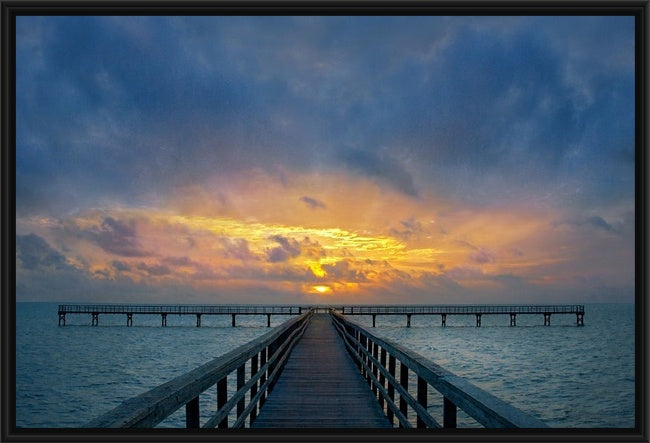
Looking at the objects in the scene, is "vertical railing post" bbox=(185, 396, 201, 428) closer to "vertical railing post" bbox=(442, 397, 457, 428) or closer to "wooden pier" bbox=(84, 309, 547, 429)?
"wooden pier" bbox=(84, 309, 547, 429)

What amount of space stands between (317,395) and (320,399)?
0.31 m

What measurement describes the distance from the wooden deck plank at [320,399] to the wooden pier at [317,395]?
0.04 feet

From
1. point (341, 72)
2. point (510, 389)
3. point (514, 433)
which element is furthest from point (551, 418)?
point (514, 433)

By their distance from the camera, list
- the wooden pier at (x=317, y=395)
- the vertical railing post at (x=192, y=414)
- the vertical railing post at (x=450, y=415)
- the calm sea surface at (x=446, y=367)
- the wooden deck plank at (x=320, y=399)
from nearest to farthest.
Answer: the wooden pier at (x=317, y=395), the vertical railing post at (x=192, y=414), the vertical railing post at (x=450, y=415), the wooden deck plank at (x=320, y=399), the calm sea surface at (x=446, y=367)

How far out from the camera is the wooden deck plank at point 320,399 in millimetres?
6770

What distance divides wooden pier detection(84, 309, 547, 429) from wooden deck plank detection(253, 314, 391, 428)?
13mm

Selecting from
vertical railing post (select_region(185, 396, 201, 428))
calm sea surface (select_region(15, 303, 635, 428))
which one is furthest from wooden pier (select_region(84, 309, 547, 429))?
calm sea surface (select_region(15, 303, 635, 428))

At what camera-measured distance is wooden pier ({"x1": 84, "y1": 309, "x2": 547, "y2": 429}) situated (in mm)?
2760

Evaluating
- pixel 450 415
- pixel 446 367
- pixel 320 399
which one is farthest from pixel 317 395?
pixel 446 367

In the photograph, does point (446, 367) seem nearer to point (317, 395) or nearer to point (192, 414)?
point (317, 395)

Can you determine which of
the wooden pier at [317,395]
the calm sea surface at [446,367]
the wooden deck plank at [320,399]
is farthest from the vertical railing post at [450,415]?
the calm sea surface at [446,367]

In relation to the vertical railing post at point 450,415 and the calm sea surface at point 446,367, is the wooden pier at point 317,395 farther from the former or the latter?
the calm sea surface at point 446,367

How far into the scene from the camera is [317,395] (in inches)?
332
